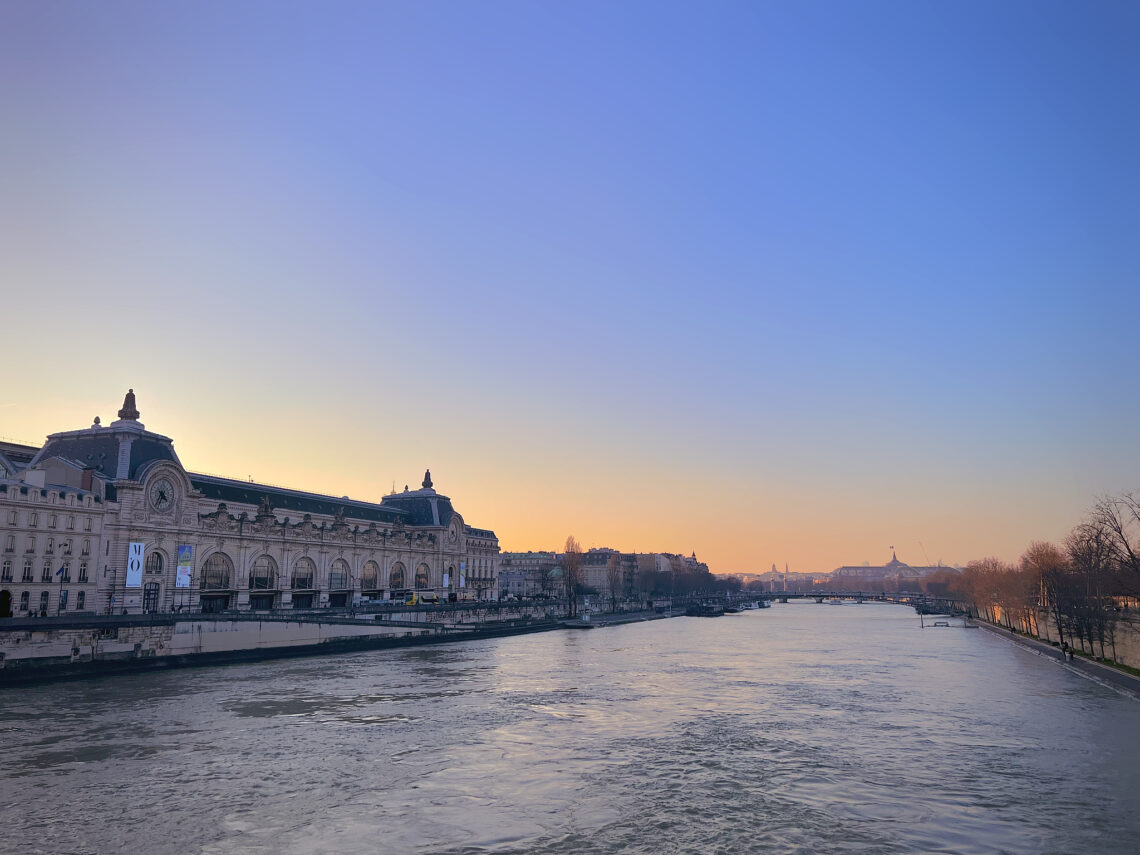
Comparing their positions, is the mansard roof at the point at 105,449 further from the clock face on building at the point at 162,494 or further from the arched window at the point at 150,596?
the arched window at the point at 150,596

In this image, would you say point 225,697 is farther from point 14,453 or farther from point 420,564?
point 420,564

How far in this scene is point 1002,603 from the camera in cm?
13400

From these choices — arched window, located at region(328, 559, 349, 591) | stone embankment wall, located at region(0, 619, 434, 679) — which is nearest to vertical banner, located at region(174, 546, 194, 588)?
stone embankment wall, located at region(0, 619, 434, 679)

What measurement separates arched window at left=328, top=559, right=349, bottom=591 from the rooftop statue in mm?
36207

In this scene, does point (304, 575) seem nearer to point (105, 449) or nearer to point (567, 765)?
point (105, 449)

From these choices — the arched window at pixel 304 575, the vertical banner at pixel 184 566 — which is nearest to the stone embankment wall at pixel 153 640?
the vertical banner at pixel 184 566

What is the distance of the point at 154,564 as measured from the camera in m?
86.1

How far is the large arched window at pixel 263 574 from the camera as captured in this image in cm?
10212

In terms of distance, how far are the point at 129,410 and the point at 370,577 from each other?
48389 mm

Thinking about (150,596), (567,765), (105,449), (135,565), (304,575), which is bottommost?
(567,765)

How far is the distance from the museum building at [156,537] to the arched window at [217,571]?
0.12 metres

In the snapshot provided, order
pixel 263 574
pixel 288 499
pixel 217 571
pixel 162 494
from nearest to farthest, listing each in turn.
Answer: pixel 162 494 → pixel 217 571 → pixel 263 574 → pixel 288 499

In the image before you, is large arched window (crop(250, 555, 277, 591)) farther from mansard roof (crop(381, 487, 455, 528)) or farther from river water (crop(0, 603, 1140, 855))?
mansard roof (crop(381, 487, 455, 528))

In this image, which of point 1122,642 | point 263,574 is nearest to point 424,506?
point 263,574
